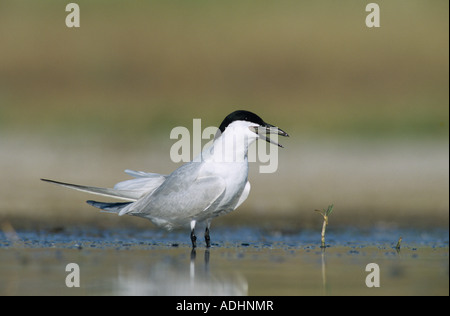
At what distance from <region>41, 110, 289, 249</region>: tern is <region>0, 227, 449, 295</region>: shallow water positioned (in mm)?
303

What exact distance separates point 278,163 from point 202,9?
7.66m

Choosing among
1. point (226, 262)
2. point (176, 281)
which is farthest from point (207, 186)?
point (176, 281)

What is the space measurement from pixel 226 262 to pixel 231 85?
12339 millimetres

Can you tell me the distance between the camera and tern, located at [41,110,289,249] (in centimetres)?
771

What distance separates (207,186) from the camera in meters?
7.67

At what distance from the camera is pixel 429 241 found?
27.6 ft

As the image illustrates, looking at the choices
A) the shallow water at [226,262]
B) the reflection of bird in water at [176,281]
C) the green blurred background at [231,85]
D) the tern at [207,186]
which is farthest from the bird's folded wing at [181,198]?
the green blurred background at [231,85]

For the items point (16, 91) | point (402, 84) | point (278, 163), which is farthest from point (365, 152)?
point (16, 91)

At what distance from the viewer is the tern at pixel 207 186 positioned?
25.3 feet

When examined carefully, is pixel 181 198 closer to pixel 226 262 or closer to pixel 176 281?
pixel 226 262

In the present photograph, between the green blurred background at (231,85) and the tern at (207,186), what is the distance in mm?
4785

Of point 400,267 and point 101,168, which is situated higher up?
point 101,168

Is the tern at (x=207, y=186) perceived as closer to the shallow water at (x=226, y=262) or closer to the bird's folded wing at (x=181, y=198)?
the bird's folded wing at (x=181, y=198)
